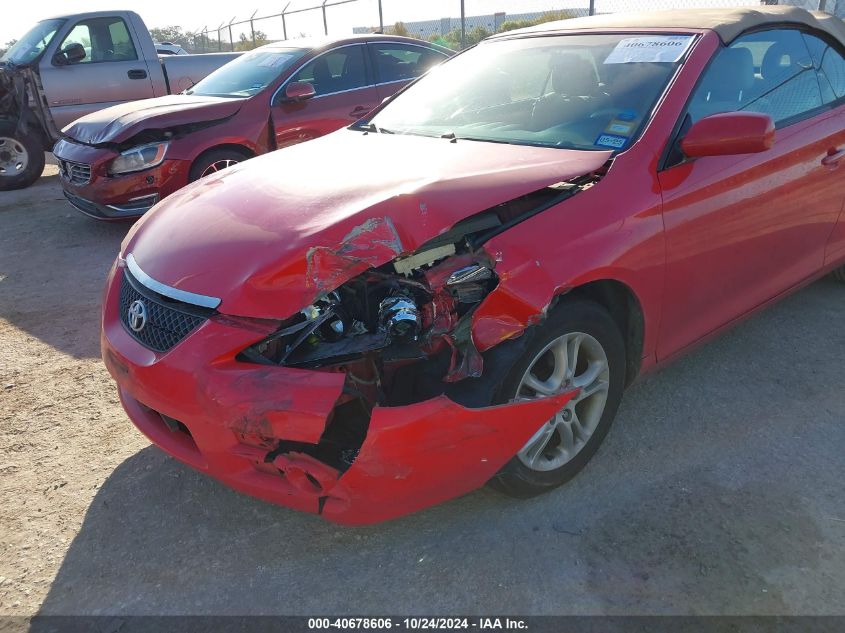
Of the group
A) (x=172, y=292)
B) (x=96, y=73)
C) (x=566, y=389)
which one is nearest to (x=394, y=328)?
(x=566, y=389)

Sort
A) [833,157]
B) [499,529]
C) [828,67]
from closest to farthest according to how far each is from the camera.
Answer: [499,529], [833,157], [828,67]

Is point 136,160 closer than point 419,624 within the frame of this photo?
No

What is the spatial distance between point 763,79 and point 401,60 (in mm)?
4689

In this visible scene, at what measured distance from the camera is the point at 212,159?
6.21 metres

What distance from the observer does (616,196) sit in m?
2.54

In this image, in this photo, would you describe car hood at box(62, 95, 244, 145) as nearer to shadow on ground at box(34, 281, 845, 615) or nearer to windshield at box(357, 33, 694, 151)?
windshield at box(357, 33, 694, 151)

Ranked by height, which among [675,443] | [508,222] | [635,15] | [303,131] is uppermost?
[635,15]

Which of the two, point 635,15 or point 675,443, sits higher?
point 635,15

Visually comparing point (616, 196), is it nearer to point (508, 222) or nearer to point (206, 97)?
point (508, 222)

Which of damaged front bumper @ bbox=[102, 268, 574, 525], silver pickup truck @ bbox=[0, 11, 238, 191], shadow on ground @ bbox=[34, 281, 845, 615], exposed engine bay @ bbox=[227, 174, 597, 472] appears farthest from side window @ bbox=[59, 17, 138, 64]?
exposed engine bay @ bbox=[227, 174, 597, 472]

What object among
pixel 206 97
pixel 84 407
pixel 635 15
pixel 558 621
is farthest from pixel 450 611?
pixel 206 97

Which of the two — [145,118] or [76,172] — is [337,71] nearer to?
[145,118]

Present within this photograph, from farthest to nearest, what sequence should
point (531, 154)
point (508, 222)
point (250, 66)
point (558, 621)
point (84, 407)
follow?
point (250, 66) → point (84, 407) → point (531, 154) → point (508, 222) → point (558, 621)

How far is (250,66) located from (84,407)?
4.72 metres
